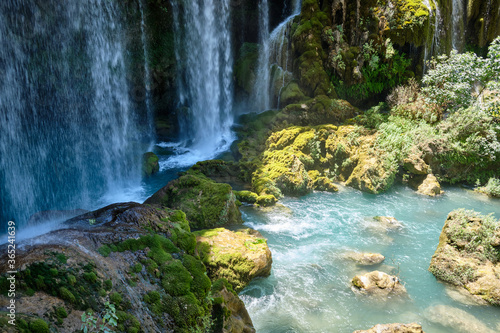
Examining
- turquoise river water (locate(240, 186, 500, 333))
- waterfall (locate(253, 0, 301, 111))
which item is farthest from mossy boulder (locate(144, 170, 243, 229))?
waterfall (locate(253, 0, 301, 111))

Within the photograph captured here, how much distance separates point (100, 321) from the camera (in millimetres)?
3164

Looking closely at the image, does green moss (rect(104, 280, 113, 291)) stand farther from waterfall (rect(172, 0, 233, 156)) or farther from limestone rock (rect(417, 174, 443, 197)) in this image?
waterfall (rect(172, 0, 233, 156))

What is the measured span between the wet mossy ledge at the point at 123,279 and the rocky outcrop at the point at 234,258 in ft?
4.14

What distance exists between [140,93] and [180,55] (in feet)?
11.2

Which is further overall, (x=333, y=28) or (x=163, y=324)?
(x=333, y=28)

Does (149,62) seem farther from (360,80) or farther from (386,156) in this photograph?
(386,156)

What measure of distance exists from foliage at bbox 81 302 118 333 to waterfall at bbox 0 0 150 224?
9.00 meters

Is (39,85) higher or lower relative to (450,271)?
higher

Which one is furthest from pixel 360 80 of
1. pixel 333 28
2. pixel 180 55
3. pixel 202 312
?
pixel 202 312

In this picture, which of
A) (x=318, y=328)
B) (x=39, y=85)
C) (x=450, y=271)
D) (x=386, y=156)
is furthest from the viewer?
(x=39, y=85)

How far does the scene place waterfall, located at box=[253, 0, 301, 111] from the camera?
17859 millimetres

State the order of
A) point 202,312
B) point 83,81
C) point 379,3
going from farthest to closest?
point 379,3 → point 83,81 → point 202,312

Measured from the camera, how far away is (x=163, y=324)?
12.3 ft

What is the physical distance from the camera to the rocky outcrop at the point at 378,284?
6.54m
